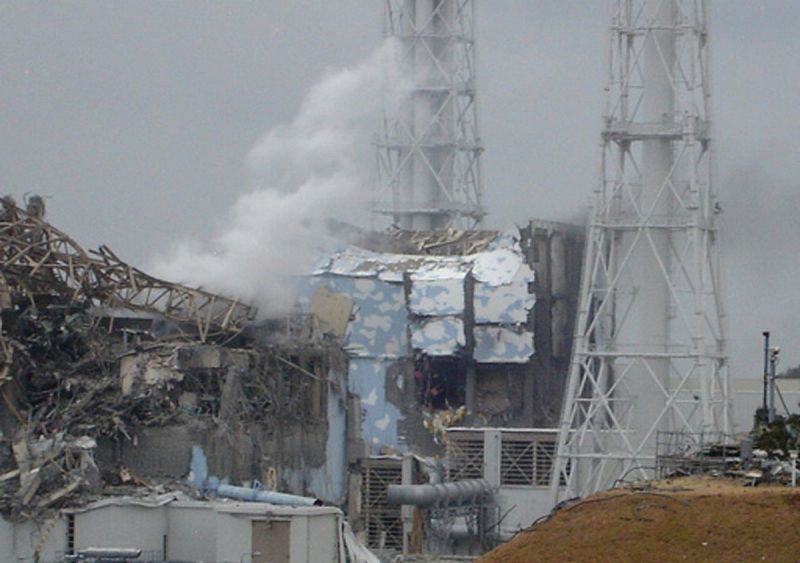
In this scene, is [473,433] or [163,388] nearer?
[163,388]

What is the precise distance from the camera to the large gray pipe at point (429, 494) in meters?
73.4

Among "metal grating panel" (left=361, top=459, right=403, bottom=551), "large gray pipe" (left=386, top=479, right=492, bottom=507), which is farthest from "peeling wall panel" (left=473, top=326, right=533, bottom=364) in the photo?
"large gray pipe" (left=386, top=479, right=492, bottom=507)

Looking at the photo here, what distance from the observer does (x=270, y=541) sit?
58188 mm

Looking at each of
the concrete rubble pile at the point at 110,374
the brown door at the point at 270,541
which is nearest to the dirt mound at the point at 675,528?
the brown door at the point at 270,541

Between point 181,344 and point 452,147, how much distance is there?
1059 inches

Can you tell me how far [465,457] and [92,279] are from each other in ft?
45.2

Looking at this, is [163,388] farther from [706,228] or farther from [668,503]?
[668,503]

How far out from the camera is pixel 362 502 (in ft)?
257

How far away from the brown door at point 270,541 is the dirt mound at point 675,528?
1516 cm

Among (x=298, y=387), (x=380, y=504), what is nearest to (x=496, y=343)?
(x=380, y=504)

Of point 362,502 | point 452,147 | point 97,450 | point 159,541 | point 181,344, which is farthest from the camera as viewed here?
point 452,147

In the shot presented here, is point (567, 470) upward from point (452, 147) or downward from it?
downward

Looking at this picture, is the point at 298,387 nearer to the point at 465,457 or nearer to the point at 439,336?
the point at 465,457

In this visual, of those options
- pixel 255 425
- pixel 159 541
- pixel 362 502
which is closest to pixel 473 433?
pixel 362 502
